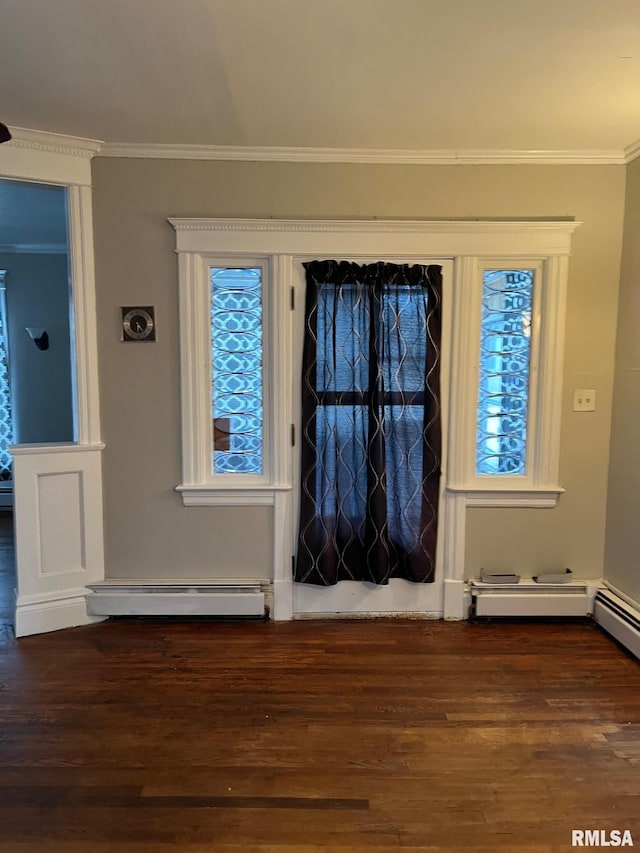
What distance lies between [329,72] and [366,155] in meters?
0.76

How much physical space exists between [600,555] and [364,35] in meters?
2.85

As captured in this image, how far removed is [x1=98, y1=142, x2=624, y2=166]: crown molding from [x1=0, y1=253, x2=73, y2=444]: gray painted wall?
2.75 meters

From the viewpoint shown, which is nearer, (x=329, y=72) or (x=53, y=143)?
(x=329, y=72)

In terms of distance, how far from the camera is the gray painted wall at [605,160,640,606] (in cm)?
275

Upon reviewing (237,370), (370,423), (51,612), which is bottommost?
(51,612)

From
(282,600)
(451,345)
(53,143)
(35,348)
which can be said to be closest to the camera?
(53,143)

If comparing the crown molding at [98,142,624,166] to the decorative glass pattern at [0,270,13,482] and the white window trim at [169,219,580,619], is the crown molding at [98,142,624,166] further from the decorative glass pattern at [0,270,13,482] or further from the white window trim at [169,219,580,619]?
the decorative glass pattern at [0,270,13,482]

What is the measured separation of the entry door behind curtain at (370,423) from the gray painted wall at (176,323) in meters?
0.32

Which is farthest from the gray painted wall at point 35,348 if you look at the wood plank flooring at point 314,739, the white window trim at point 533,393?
the white window trim at point 533,393

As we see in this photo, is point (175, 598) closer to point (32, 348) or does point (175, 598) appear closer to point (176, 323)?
point (176, 323)

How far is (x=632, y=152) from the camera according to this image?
2750 mm

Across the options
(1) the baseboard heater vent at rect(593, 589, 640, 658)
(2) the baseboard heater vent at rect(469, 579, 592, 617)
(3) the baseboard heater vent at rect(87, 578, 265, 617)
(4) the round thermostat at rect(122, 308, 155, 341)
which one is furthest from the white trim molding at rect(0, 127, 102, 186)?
(1) the baseboard heater vent at rect(593, 589, 640, 658)

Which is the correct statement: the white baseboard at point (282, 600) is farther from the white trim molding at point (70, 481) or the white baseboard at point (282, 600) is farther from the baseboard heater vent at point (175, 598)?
the white trim molding at point (70, 481)

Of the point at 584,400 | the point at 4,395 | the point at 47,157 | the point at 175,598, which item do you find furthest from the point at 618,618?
the point at 4,395
